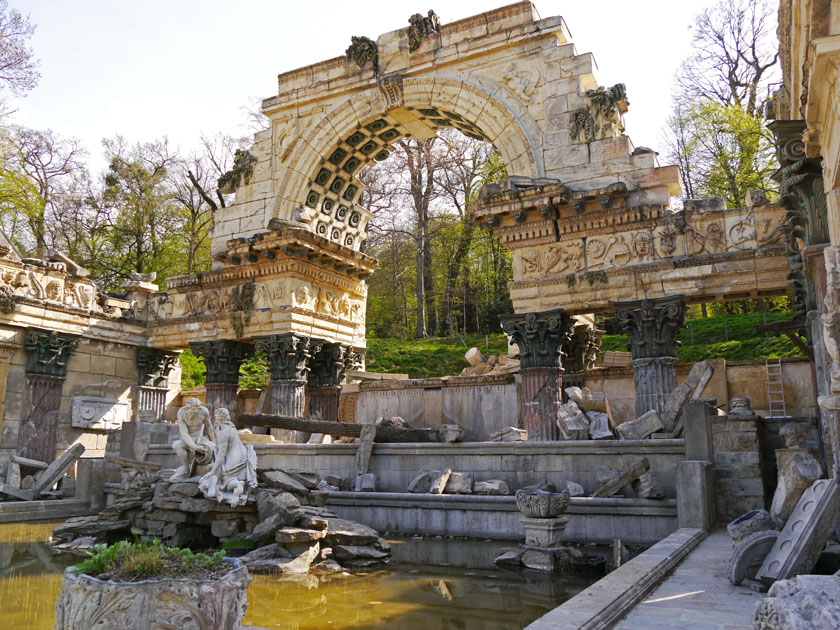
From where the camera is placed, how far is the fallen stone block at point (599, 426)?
11115 mm

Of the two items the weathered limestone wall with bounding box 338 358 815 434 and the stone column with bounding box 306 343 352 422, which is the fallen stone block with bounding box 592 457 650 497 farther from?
the stone column with bounding box 306 343 352 422

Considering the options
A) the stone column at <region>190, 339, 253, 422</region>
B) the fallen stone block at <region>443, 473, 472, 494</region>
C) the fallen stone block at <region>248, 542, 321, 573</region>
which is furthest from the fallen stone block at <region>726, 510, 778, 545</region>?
the stone column at <region>190, 339, 253, 422</region>

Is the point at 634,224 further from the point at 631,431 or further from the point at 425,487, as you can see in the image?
the point at 425,487

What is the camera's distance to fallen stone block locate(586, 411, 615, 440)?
11.1 meters

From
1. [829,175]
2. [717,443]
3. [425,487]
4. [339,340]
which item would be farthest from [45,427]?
[829,175]

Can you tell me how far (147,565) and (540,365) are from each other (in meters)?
10.4

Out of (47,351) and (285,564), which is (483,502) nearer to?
(285,564)

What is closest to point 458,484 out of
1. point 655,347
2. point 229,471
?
point 229,471

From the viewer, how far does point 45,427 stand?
16.0 m

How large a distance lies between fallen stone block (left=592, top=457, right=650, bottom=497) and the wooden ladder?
236 inches

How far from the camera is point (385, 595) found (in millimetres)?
6555

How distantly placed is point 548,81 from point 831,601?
1364cm

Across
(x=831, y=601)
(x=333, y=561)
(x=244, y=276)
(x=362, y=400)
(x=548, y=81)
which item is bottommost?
(x=333, y=561)

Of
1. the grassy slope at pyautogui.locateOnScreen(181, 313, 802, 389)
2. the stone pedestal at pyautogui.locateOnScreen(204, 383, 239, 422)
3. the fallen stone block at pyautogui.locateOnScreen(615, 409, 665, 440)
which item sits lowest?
the fallen stone block at pyautogui.locateOnScreen(615, 409, 665, 440)
